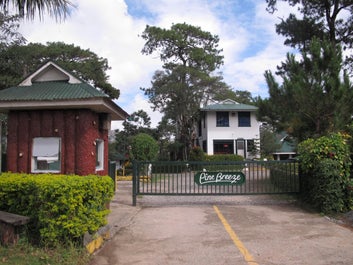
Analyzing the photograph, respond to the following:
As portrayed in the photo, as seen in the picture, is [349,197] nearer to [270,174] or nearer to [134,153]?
[270,174]

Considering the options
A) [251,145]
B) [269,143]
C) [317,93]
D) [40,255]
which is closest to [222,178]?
[317,93]

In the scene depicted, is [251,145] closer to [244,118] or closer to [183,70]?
[244,118]

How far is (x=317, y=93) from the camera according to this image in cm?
1279

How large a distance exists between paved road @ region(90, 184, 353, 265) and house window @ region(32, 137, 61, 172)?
2.44 m

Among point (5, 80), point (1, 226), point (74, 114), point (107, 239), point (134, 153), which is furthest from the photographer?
point (5, 80)

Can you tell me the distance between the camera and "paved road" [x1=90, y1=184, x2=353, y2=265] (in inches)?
234

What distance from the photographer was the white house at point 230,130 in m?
37.0

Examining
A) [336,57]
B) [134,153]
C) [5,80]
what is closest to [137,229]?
[336,57]

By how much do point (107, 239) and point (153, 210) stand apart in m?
3.89

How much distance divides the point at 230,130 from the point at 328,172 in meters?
27.5

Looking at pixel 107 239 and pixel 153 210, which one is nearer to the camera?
pixel 107 239

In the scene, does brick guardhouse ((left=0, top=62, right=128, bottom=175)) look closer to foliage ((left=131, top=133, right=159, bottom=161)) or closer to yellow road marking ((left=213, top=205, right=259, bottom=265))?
yellow road marking ((left=213, top=205, right=259, bottom=265))

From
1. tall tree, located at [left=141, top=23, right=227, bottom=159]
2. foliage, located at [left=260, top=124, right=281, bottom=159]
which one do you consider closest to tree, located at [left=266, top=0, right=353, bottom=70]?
tall tree, located at [left=141, top=23, right=227, bottom=159]

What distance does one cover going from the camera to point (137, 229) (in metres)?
8.38
